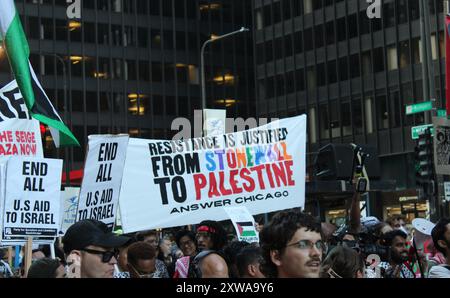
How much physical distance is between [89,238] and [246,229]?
781 cm

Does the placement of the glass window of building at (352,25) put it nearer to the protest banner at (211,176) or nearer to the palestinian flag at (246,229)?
the protest banner at (211,176)

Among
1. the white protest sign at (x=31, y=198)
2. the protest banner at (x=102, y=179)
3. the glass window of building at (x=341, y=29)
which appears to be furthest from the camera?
the glass window of building at (x=341, y=29)

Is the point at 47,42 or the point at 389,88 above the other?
the point at 47,42

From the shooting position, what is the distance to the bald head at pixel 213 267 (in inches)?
280

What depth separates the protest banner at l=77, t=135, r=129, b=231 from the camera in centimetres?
1074

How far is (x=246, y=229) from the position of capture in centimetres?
1373

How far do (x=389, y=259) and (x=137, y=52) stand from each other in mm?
74377

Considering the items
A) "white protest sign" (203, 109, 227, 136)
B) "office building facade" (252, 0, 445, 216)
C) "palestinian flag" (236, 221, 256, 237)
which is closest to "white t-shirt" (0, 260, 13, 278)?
"palestinian flag" (236, 221, 256, 237)

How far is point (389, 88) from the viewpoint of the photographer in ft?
211

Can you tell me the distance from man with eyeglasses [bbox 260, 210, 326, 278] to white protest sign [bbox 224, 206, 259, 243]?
8.20 m

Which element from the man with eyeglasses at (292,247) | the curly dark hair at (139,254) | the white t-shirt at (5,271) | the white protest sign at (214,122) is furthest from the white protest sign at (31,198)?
the white protest sign at (214,122)

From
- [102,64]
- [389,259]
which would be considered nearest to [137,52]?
[102,64]

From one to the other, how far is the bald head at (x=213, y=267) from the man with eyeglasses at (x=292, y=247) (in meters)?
1.97
